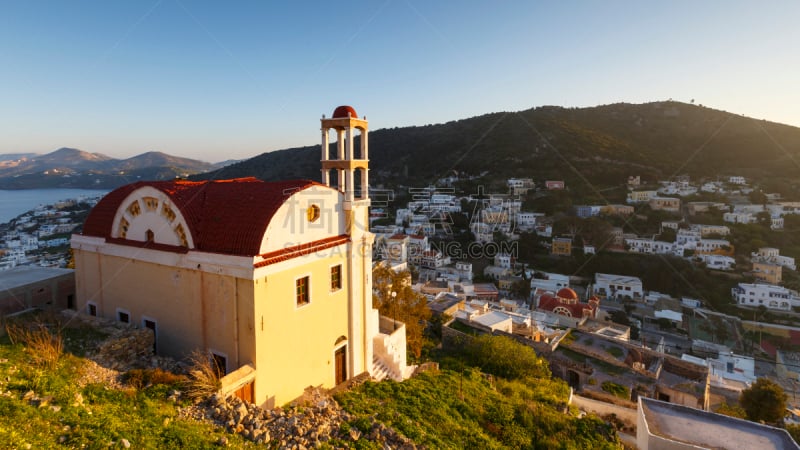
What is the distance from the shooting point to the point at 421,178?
99.1m

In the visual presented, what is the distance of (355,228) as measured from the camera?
1136 cm

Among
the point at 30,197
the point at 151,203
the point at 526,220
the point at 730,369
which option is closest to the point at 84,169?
the point at 30,197

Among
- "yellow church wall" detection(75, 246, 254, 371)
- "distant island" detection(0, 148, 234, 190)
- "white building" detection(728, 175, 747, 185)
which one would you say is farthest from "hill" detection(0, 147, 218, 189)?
"white building" detection(728, 175, 747, 185)

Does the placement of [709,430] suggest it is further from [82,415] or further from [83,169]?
[83,169]

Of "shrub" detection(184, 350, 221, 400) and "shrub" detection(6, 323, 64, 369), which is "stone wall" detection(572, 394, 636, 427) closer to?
"shrub" detection(184, 350, 221, 400)

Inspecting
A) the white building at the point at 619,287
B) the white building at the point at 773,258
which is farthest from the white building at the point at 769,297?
the white building at the point at 619,287

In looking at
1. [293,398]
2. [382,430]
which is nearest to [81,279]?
[293,398]

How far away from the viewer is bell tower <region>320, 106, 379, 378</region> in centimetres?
1116

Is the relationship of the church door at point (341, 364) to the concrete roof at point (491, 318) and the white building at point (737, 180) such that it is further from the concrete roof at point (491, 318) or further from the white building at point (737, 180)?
the white building at point (737, 180)

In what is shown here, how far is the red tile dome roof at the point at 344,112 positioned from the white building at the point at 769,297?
1943 inches

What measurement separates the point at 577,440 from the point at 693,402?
40.8 ft

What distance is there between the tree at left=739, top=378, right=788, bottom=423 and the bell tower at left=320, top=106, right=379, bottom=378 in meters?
15.8

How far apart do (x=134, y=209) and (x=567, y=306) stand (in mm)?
33410

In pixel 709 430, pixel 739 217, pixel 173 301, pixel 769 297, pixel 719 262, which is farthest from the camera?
pixel 739 217
